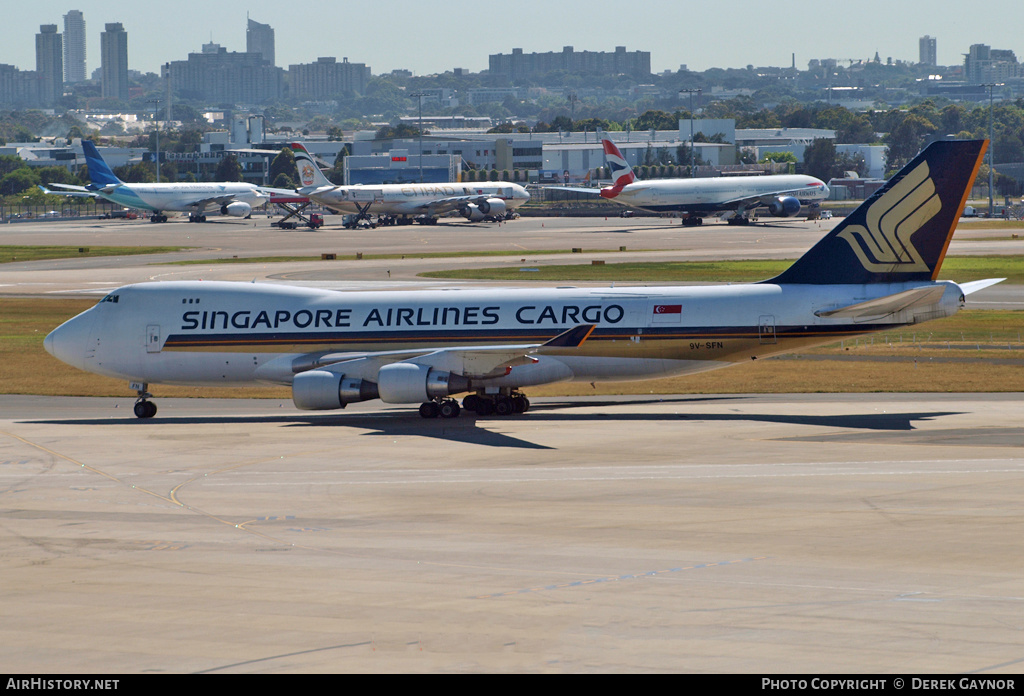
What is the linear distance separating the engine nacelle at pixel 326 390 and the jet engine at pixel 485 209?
121 metres

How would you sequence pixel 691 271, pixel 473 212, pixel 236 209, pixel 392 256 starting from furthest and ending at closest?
pixel 236 209, pixel 473 212, pixel 392 256, pixel 691 271

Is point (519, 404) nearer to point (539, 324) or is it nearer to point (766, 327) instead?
point (539, 324)

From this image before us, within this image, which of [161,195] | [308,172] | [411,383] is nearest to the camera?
[411,383]

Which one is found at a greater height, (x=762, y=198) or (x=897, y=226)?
(x=762, y=198)

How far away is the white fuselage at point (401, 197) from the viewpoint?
154 m

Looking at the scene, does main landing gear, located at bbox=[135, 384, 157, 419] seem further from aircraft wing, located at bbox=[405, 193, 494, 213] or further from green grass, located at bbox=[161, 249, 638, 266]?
aircraft wing, located at bbox=[405, 193, 494, 213]

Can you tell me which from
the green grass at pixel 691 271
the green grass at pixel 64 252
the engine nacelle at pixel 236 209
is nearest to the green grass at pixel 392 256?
the green grass at pixel 691 271

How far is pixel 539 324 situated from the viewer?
40156mm

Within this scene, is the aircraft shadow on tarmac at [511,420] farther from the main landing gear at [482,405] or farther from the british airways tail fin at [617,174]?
the british airways tail fin at [617,174]

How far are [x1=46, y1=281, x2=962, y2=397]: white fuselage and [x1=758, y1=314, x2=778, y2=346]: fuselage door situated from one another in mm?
34

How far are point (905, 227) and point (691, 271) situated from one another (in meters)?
49.2

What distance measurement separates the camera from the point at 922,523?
958 inches

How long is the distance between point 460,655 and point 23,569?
10150 mm

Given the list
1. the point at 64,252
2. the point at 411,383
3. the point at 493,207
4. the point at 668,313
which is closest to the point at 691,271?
the point at 668,313
